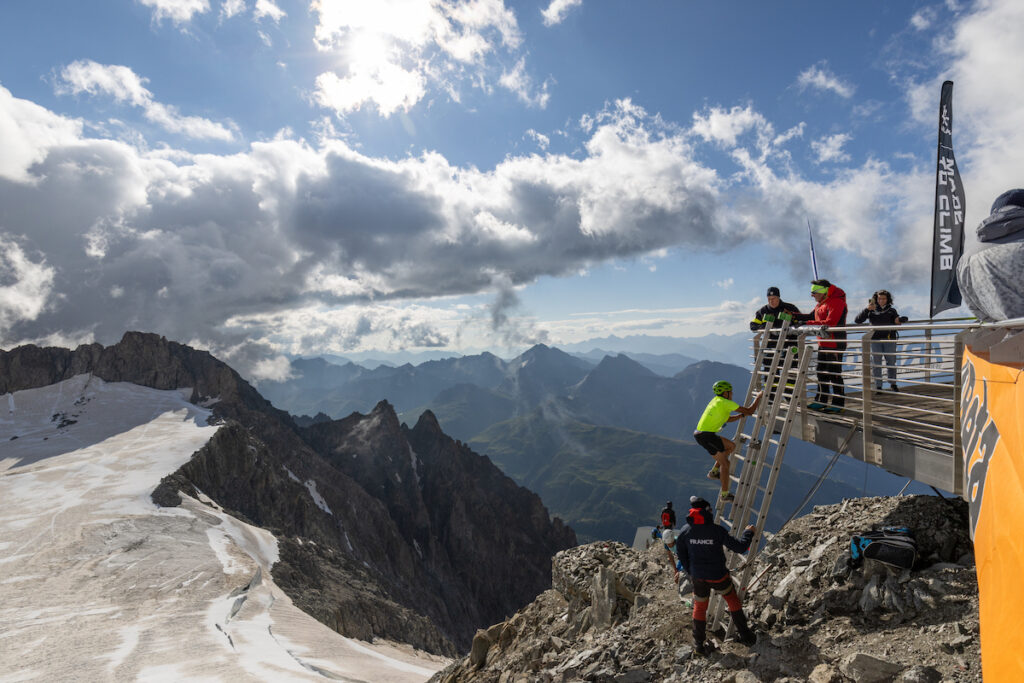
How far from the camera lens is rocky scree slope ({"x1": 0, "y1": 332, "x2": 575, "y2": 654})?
5222cm

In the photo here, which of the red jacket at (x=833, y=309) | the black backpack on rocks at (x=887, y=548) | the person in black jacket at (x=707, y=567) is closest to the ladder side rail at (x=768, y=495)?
the person in black jacket at (x=707, y=567)

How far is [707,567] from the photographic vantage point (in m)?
7.90

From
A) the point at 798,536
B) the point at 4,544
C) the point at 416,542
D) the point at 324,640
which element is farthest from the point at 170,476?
the point at 798,536

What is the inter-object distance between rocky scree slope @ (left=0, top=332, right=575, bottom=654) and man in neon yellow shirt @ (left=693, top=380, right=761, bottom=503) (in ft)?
126

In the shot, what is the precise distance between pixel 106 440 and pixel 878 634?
101962mm

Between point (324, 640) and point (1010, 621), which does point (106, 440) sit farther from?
point (1010, 621)

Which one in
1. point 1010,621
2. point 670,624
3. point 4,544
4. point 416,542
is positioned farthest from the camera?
point 416,542

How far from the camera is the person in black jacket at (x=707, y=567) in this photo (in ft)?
25.3

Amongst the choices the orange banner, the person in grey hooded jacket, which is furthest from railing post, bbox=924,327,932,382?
the orange banner

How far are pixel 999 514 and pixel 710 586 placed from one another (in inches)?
195

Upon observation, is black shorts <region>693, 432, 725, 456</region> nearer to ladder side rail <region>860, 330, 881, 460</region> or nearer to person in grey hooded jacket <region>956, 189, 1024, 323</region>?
ladder side rail <region>860, 330, 881, 460</region>

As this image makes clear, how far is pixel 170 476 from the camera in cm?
5566

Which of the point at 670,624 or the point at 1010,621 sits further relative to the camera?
the point at 670,624

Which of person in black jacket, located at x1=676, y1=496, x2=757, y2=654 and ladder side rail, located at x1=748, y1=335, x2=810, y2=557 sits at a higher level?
ladder side rail, located at x1=748, y1=335, x2=810, y2=557
